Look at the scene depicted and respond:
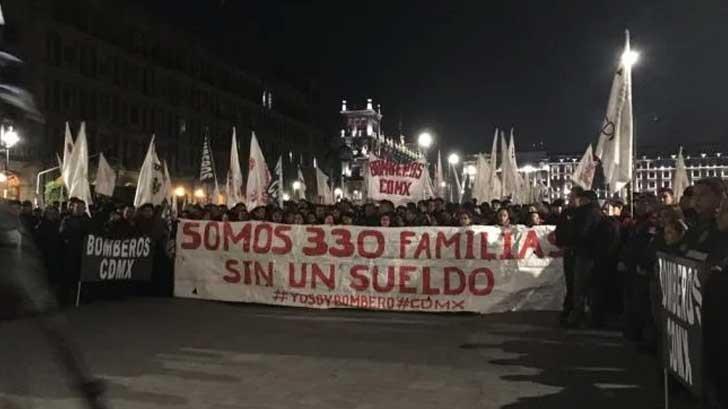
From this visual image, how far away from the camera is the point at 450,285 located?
12516 mm

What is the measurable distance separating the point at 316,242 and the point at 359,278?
0.93 metres

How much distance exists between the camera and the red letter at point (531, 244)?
12.4m

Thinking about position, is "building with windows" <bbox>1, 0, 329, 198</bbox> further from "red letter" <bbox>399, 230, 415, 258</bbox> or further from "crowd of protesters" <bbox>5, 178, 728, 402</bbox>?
"red letter" <bbox>399, 230, 415, 258</bbox>

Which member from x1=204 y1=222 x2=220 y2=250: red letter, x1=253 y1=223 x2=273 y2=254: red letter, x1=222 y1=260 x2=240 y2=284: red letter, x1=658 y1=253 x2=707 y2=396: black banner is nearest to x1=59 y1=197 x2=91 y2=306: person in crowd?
x1=204 y1=222 x2=220 y2=250: red letter

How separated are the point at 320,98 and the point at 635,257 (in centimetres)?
10903

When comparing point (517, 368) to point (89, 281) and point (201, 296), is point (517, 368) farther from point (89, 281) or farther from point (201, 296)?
point (89, 281)

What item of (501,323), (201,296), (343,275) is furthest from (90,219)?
(501,323)

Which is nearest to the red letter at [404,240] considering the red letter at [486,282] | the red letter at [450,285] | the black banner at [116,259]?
the red letter at [450,285]

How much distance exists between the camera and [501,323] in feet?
37.4

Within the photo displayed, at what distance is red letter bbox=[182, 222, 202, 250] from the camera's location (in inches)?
539

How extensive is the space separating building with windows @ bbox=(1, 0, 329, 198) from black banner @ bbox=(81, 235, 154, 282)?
96.3 ft

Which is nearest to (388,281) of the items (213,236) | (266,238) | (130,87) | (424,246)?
(424,246)

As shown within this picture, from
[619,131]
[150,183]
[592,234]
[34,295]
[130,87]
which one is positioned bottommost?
[34,295]

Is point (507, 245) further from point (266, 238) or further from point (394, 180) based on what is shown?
point (394, 180)
